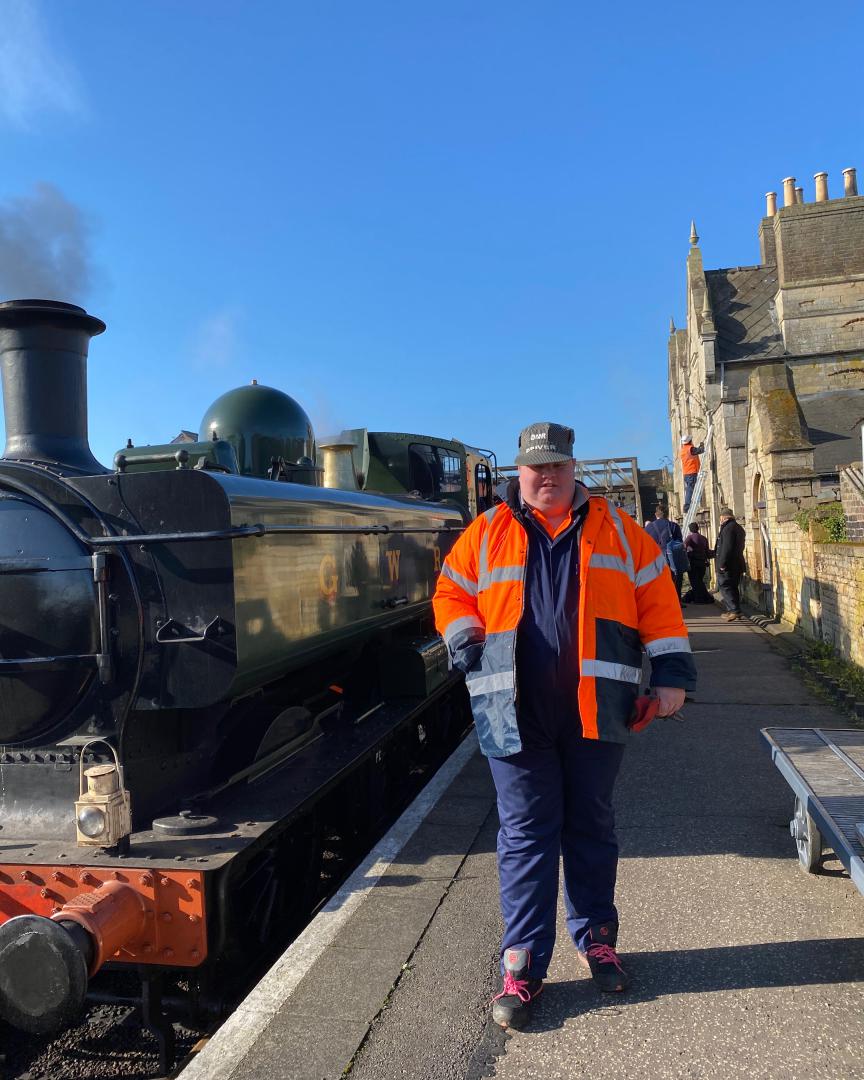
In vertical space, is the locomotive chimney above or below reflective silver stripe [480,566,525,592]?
above

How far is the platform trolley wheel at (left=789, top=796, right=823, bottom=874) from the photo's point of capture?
3.60 m

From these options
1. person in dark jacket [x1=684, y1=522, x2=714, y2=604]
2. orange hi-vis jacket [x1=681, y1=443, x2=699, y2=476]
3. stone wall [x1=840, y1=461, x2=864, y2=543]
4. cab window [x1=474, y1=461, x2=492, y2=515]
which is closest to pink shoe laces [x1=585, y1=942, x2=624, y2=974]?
cab window [x1=474, y1=461, x2=492, y2=515]

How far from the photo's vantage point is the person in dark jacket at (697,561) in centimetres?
1505

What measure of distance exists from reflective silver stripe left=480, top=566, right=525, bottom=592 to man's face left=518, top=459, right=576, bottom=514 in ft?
0.76

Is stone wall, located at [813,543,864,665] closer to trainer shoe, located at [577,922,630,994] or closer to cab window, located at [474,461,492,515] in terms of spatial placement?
cab window, located at [474,461,492,515]

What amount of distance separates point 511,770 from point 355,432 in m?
5.23

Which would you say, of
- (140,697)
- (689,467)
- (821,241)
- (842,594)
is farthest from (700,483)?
(140,697)

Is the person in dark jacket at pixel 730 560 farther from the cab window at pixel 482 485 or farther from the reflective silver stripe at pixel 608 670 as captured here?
the reflective silver stripe at pixel 608 670

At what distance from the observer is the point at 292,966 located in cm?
304

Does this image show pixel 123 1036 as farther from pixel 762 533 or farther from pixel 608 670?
pixel 762 533

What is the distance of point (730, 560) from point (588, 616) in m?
11.1

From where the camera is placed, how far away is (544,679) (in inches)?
110

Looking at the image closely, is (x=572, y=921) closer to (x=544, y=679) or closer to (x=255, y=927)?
(x=544, y=679)

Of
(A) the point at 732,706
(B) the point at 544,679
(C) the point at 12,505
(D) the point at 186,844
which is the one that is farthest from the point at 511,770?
(A) the point at 732,706
